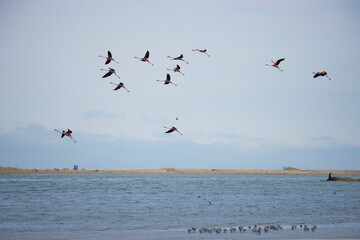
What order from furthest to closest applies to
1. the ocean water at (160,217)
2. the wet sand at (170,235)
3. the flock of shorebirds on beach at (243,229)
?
the flock of shorebirds on beach at (243,229) < the ocean water at (160,217) < the wet sand at (170,235)

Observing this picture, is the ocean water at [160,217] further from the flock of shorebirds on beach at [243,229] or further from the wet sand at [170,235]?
the flock of shorebirds on beach at [243,229]

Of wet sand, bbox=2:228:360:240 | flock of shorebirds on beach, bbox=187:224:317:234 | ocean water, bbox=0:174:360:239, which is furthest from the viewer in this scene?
flock of shorebirds on beach, bbox=187:224:317:234

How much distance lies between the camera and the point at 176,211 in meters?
34.9

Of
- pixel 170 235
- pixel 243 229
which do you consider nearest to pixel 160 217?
pixel 170 235

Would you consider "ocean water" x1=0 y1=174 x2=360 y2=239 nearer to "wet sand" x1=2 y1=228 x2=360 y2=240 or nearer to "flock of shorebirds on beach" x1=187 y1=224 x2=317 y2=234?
"wet sand" x1=2 y1=228 x2=360 y2=240

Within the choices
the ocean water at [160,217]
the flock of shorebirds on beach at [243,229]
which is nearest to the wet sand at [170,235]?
the ocean water at [160,217]

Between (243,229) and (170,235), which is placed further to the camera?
(243,229)

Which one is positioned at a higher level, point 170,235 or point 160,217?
point 160,217

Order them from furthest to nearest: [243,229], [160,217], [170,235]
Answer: [160,217]
[243,229]
[170,235]

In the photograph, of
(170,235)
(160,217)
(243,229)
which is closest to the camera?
(170,235)

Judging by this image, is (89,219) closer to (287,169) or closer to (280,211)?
(280,211)

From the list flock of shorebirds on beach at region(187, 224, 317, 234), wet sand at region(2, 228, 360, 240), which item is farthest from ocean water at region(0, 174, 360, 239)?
flock of shorebirds on beach at region(187, 224, 317, 234)

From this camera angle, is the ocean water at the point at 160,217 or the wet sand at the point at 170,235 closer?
the wet sand at the point at 170,235

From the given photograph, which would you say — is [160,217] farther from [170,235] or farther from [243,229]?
[243,229]
